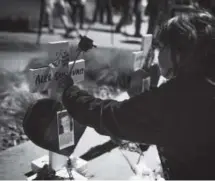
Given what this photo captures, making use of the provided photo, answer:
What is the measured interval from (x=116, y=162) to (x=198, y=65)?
1.83 meters

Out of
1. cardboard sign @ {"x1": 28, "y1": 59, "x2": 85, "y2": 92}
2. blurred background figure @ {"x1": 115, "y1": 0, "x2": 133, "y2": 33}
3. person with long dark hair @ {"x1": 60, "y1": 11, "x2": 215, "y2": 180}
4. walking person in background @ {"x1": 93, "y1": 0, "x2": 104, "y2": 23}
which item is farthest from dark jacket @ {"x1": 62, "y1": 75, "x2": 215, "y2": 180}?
walking person in background @ {"x1": 93, "y1": 0, "x2": 104, "y2": 23}

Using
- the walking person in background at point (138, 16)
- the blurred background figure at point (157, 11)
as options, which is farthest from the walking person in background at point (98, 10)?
the blurred background figure at point (157, 11)

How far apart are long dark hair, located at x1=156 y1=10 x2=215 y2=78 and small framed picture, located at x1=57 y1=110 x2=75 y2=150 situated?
3.42 feet

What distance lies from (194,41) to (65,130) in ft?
4.02

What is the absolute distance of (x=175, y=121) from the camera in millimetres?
1413

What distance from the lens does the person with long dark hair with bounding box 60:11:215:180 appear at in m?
Result: 1.41

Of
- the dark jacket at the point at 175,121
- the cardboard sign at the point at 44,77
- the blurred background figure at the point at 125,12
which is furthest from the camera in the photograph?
the blurred background figure at the point at 125,12

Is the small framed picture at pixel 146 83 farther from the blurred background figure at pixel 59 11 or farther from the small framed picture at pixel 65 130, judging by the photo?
the blurred background figure at pixel 59 11

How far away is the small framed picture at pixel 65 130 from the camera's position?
2.26 metres

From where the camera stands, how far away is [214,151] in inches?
58.4

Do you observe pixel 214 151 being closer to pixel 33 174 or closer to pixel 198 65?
pixel 198 65

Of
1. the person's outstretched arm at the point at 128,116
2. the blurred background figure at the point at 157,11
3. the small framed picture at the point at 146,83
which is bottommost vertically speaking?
the small framed picture at the point at 146,83

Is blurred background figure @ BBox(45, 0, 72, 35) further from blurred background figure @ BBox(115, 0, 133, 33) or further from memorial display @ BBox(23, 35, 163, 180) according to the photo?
memorial display @ BBox(23, 35, 163, 180)

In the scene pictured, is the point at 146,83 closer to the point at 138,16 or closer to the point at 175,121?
the point at 175,121
